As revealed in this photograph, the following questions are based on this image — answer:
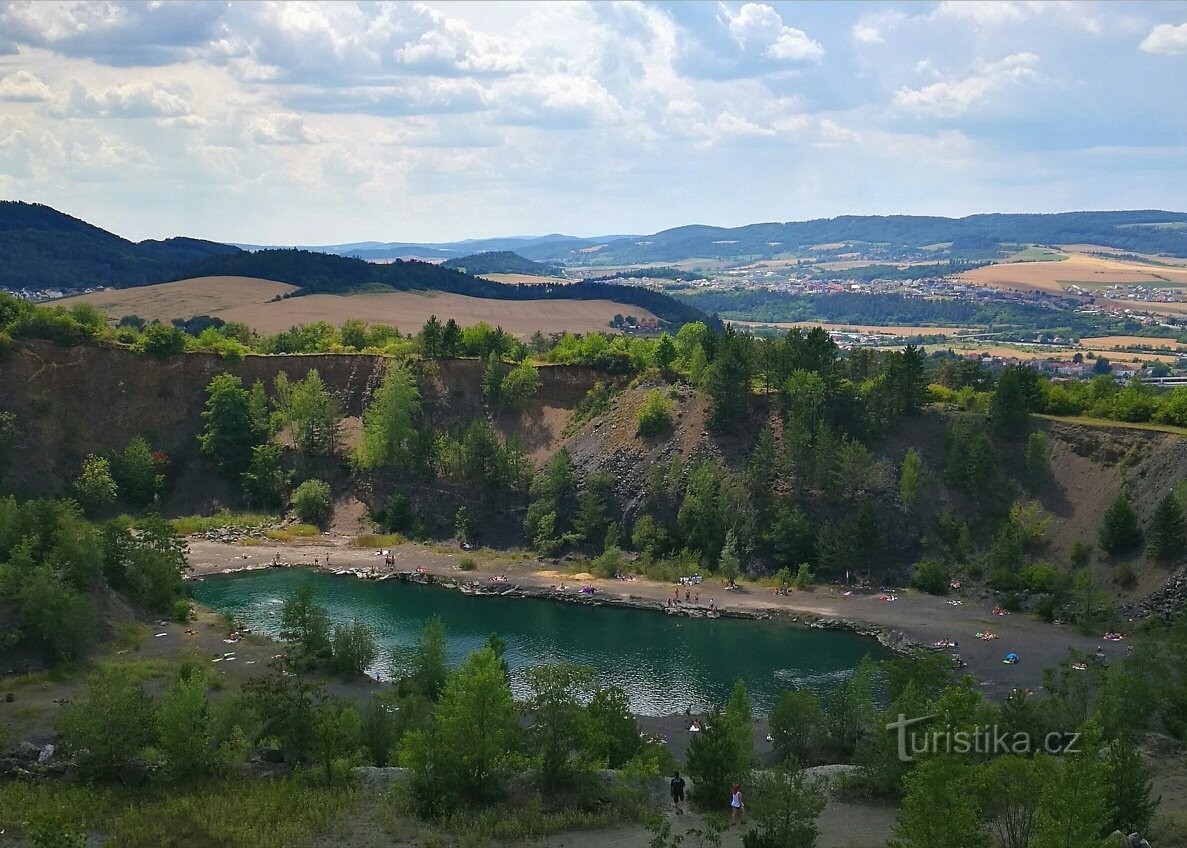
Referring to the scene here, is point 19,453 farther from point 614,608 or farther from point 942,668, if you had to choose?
point 942,668

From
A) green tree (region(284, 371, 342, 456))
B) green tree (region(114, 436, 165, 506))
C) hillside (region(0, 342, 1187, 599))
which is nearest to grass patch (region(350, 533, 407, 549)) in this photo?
hillside (region(0, 342, 1187, 599))

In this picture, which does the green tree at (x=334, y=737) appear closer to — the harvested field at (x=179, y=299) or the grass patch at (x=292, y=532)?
the grass patch at (x=292, y=532)

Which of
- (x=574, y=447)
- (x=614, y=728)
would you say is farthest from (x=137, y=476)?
(x=614, y=728)

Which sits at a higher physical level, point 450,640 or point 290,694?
point 290,694

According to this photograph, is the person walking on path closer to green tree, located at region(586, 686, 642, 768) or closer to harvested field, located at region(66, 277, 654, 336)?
green tree, located at region(586, 686, 642, 768)

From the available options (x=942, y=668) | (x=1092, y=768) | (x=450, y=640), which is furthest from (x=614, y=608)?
(x=1092, y=768)

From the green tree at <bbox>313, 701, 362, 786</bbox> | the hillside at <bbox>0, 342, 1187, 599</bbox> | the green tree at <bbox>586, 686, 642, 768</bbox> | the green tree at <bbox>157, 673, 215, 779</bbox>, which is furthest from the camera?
the hillside at <bbox>0, 342, 1187, 599</bbox>
